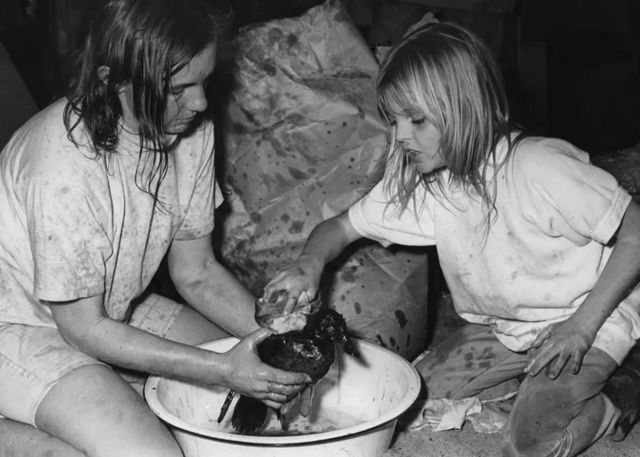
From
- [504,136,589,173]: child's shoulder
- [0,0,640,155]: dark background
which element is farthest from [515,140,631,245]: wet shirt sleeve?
[0,0,640,155]: dark background

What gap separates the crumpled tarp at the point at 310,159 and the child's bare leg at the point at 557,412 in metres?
0.55

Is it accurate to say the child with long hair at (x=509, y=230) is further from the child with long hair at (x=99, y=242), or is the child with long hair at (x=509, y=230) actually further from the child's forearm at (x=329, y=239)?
the child with long hair at (x=99, y=242)

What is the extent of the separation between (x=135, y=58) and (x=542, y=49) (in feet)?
10.1

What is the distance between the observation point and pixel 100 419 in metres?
1.82

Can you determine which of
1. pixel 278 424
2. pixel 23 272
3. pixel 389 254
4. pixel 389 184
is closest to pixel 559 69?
pixel 389 254

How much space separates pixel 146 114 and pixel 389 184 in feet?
2.26

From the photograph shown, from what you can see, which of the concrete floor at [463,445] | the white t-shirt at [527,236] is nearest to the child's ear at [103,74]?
the white t-shirt at [527,236]

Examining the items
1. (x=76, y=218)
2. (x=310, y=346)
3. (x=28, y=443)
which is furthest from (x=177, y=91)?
(x=28, y=443)

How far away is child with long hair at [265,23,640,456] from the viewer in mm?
1992

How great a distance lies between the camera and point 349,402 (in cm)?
227

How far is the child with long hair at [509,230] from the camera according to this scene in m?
1.99

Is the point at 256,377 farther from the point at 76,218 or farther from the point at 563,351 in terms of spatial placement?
the point at 563,351

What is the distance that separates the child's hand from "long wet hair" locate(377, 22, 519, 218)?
378 mm

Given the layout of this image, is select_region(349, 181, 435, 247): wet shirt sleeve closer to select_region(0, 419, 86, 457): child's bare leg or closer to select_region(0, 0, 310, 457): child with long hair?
select_region(0, 0, 310, 457): child with long hair
